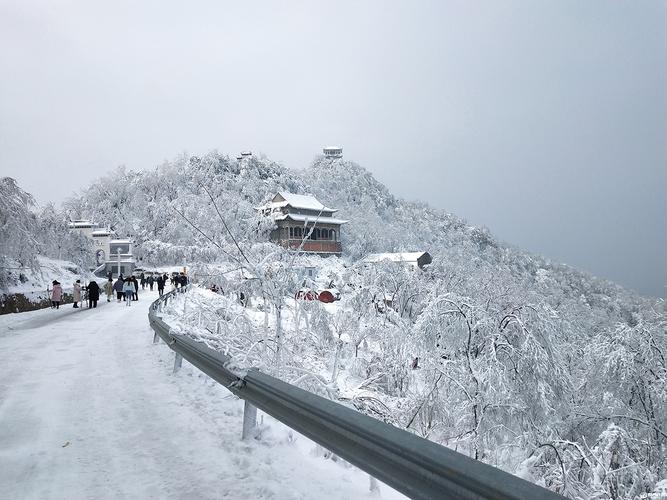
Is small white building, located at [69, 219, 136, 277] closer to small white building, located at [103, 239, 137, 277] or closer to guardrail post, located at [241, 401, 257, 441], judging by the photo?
small white building, located at [103, 239, 137, 277]

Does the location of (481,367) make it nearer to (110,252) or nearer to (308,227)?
(308,227)

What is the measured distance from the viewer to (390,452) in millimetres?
2301

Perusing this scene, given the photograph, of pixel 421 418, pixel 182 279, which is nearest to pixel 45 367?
pixel 421 418

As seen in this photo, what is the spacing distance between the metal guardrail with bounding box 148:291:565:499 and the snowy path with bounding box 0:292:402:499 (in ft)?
1.65

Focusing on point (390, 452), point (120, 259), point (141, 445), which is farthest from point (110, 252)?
point (390, 452)

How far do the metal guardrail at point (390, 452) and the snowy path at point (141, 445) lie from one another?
1.65 ft

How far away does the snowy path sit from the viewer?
325 cm

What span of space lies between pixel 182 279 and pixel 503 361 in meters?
33.6

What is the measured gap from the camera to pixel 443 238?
418ft

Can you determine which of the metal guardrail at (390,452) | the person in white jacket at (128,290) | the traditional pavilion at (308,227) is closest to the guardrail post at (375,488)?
the metal guardrail at (390,452)

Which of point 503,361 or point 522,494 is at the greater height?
point 522,494

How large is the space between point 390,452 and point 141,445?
289cm

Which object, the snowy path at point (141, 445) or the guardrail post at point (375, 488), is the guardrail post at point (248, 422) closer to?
the snowy path at point (141, 445)

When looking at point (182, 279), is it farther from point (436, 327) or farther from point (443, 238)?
point (443, 238)
